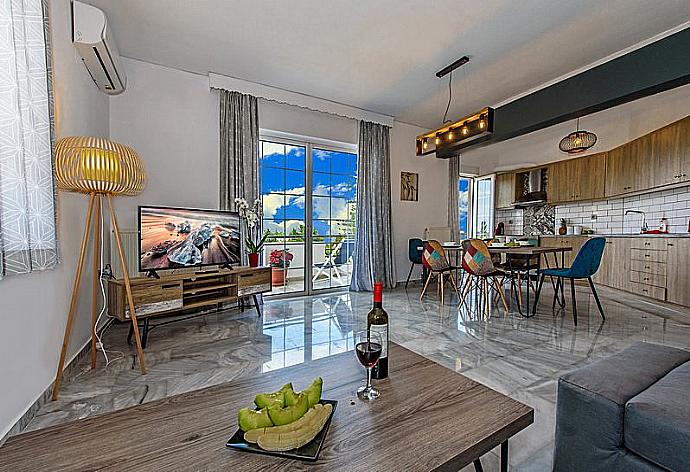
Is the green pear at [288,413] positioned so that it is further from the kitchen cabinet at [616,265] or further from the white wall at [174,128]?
the kitchen cabinet at [616,265]

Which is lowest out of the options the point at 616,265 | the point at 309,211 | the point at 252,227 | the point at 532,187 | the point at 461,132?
the point at 616,265

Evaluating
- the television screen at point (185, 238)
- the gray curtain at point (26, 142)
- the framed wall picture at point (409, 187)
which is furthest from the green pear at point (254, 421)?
the framed wall picture at point (409, 187)

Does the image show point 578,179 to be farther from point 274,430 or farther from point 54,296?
point 54,296

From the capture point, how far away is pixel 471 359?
267 cm

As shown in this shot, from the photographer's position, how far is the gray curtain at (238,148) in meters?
4.39

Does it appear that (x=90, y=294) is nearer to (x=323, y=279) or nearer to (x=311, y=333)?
(x=311, y=333)

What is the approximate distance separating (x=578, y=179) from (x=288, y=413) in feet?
24.4

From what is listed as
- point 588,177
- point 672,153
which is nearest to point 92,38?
point 672,153

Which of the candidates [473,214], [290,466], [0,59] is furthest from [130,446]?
[473,214]

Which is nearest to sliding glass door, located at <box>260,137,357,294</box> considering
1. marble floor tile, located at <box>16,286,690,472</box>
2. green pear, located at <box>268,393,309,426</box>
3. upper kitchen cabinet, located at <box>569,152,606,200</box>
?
marble floor tile, located at <box>16,286,690,472</box>

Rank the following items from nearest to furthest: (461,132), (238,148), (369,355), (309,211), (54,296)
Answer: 1. (369,355)
2. (54,296)
3. (461,132)
4. (238,148)
5. (309,211)

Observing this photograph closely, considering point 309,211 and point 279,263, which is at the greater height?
point 309,211

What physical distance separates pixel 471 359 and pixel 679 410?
5.55 feet

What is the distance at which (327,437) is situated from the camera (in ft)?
2.93
